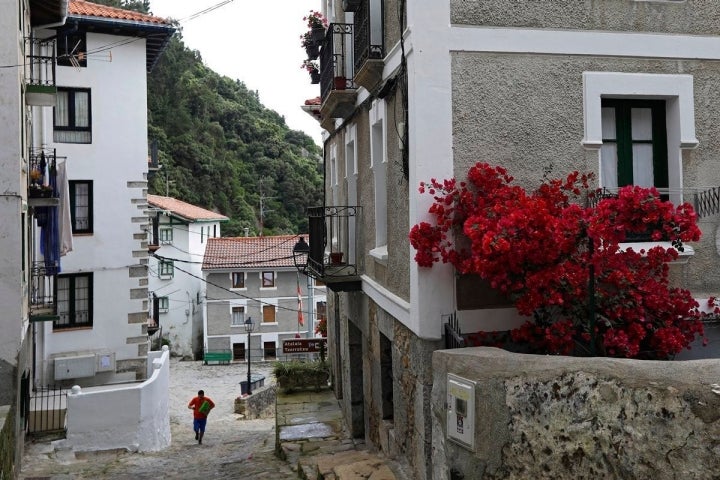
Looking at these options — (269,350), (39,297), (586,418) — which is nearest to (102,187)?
(39,297)

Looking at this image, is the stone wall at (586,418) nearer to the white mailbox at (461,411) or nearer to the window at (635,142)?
the white mailbox at (461,411)

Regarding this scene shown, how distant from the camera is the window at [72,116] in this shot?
16.8 metres

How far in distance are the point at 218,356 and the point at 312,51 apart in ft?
104

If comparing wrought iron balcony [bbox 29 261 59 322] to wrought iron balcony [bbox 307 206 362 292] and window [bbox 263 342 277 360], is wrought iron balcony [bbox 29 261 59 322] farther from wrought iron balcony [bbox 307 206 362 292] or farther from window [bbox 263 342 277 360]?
window [bbox 263 342 277 360]

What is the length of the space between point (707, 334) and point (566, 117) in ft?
8.65

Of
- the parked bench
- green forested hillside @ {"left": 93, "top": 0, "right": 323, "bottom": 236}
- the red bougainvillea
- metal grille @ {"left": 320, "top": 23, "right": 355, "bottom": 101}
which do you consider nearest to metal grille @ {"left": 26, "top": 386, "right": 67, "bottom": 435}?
metal grille @ {"left": 320, "top": 23, "right": 355, "bottom": 101}

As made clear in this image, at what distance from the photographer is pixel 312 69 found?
12258 millimetres

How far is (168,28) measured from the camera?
17.9 meters

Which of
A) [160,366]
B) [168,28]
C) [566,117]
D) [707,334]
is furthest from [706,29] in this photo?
[168,28]

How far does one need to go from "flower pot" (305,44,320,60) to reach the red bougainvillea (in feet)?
20.9

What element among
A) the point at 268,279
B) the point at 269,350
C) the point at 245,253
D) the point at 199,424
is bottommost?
the point at 269,350

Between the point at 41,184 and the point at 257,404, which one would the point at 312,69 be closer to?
the point at 41,184

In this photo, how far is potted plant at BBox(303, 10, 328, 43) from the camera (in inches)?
419

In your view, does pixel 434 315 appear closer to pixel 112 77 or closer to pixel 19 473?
pixel 19 473
